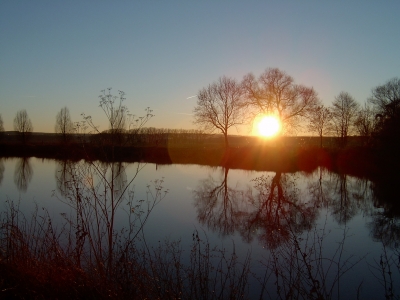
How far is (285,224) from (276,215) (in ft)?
3.82

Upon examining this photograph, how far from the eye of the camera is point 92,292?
4.16m

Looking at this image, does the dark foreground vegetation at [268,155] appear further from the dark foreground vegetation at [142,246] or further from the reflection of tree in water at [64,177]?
the reflection of tree in water at [64,177]

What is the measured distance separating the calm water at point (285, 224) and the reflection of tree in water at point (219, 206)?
0.03m

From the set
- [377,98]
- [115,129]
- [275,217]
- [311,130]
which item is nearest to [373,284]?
[275,217]

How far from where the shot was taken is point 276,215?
1063 centimetres

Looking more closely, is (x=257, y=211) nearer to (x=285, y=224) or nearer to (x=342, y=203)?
(x=285, y=224)

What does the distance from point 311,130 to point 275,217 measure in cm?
2644

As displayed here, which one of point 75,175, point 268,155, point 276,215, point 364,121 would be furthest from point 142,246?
point 364,121

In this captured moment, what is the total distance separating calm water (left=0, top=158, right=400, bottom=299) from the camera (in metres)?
6.14

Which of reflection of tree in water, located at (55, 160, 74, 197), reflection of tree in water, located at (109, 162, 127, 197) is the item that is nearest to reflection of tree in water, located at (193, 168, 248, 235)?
reflection of tree in water, located at (109, 162, 127, 197)

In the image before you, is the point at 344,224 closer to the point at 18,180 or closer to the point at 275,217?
the point at 275,217

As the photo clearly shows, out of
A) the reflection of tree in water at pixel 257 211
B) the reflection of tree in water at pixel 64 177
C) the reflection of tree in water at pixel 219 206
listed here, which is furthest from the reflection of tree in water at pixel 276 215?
the reflection of tree in water at pixel 64 177

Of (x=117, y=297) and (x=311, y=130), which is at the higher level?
(x=311, y=130)

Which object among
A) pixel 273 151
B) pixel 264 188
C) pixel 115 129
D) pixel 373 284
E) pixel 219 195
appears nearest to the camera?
pixel 115 129
